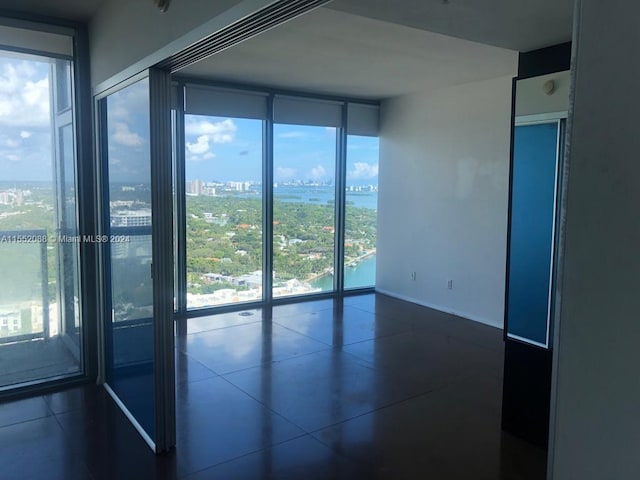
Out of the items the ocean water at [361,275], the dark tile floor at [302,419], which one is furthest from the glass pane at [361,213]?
the dark tile floor at [302,419]

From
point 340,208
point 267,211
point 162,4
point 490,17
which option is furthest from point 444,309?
Answer: point 162,4

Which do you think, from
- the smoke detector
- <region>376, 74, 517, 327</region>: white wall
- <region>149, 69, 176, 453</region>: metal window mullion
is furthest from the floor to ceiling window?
the smoke detector

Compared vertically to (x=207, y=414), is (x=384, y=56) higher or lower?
higher

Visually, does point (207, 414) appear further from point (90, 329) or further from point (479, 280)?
point (479, 280)

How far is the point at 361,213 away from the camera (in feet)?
25.2

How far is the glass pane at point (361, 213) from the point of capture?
24.7ft

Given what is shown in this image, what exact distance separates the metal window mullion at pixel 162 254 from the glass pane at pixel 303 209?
3.92 meters

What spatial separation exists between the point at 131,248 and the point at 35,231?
121cm

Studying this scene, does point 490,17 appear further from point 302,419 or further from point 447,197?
point 447,197

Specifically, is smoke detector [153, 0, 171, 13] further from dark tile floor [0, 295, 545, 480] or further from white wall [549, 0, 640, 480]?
dark tile floor [0, 295, 545, 480]

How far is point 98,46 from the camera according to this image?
3.67 m

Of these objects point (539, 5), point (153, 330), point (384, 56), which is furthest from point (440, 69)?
point (153, 330)

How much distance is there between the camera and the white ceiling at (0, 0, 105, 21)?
3424mm

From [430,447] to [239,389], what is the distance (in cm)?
158
